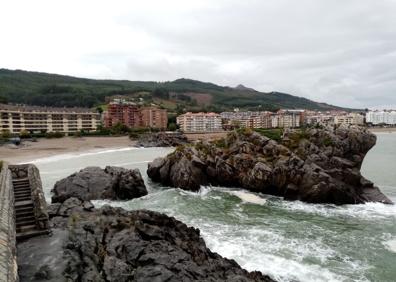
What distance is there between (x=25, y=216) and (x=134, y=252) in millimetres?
7316

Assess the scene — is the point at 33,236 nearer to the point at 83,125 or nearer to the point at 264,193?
the point at 264,193

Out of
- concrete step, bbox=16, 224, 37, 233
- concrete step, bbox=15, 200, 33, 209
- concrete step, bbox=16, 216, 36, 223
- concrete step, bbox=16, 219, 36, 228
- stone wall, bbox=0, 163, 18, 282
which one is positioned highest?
stone wall, bbox=0, 163, 18, 282

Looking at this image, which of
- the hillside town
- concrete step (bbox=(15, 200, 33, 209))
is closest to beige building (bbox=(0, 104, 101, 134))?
the hillside town

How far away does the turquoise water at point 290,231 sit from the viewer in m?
21.2

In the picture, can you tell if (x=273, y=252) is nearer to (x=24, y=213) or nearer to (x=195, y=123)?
(x=24, y=213)

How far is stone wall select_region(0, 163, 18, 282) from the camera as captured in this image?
10352 millimetres

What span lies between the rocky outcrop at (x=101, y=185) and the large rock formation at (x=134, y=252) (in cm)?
1440

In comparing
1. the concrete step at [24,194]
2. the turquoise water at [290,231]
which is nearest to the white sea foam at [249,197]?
the turquoise water at [290,231]

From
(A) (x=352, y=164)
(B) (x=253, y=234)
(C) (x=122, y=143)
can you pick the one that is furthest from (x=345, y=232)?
(C) (x=122, y=143)

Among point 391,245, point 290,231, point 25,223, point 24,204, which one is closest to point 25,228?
point 25,223

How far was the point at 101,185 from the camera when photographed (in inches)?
1534

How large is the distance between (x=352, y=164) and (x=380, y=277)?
80.9 ft

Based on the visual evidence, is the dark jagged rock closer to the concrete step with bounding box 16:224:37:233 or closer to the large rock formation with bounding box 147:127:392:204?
the large rock formation with bounding box 147:127:392:204

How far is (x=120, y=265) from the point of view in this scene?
50.8 feet
